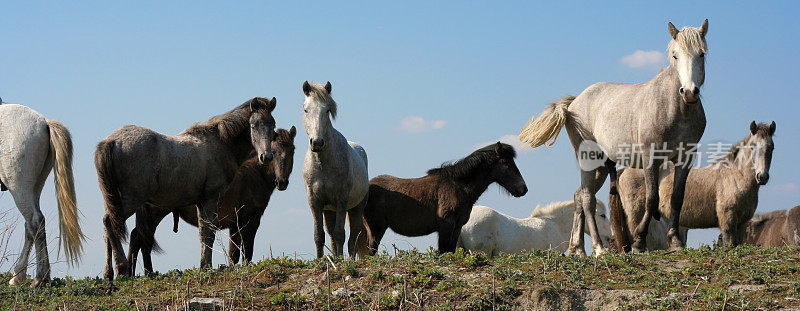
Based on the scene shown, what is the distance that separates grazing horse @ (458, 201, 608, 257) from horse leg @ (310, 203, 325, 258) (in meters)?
5.01

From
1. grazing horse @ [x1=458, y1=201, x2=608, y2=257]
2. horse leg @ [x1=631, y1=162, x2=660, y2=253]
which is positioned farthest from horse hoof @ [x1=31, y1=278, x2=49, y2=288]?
grazing horse @ [x1=458, y1=201, x2=608, y2=257]

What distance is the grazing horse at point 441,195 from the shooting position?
1230cm

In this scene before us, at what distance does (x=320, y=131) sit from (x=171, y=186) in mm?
1910

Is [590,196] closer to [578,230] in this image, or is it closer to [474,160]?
[578,230]

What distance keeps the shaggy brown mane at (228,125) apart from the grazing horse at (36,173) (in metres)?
1.64

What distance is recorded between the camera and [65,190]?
9.13 m

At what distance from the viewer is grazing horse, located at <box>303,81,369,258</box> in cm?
1000

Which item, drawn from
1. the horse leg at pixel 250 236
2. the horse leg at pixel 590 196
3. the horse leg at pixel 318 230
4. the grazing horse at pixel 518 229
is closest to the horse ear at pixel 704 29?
the horse leg at pixel 590 196

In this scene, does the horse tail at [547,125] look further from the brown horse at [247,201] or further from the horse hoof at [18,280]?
the horse hoof at [18,280]

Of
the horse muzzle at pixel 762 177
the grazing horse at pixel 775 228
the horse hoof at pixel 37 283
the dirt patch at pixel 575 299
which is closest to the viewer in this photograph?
the dirt patch at pixel 575 299

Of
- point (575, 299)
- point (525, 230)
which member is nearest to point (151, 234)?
point (575, 299)

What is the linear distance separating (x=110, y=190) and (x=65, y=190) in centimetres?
68

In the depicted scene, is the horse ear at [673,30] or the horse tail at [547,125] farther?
the horse tail at [547,125]

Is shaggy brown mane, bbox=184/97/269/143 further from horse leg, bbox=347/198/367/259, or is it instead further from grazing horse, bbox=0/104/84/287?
horse leg, bbox=347/198/367/259
